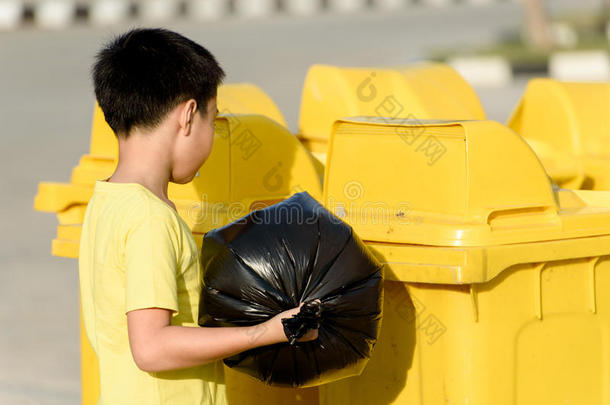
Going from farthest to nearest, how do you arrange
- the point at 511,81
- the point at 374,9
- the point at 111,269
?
1. the point at 374,9
2. the point at 511,81
3. the point at 111,269

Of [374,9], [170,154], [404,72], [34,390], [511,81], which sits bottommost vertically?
[34,390]

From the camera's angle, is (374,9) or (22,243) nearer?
(22,243)

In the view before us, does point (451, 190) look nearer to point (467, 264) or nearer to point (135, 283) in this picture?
point (467, 264)

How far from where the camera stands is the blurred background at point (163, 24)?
5438 millimetres

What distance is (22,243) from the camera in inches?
280

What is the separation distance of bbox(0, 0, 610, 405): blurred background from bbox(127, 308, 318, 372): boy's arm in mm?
873

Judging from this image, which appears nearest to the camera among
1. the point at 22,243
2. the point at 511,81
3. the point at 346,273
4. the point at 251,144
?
the point at 346,273

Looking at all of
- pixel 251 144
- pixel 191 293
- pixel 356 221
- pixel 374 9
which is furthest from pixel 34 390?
pixel 374 9

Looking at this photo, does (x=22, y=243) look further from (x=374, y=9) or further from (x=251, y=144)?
(x=374, y=9)

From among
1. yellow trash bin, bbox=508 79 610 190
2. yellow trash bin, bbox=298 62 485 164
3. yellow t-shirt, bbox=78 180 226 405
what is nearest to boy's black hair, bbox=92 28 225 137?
yellow t-shirt, bbox=78 180 226 405

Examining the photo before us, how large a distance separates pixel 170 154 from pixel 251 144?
105cm

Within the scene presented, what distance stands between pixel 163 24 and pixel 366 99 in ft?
59.3

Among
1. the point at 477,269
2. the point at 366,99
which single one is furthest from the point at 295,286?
the point at 366,99

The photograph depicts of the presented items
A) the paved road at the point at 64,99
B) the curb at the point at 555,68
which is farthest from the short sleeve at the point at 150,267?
the curb at the point at 555,68
